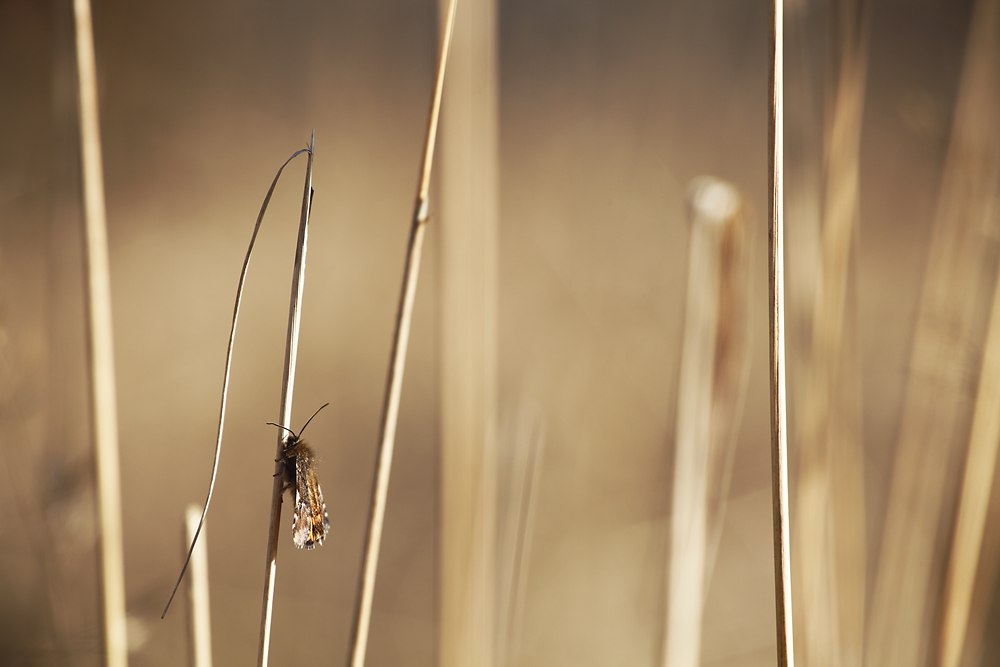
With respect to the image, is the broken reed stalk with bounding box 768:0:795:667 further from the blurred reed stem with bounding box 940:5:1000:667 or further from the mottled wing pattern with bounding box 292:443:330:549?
the blurred reed stem with bounding box 940:5:1000:667

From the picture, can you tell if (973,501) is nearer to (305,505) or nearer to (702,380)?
(702,380)

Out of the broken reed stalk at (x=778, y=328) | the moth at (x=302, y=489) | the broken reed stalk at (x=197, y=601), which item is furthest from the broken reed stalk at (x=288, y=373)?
the broken reed stalk at (x=778, y=328)

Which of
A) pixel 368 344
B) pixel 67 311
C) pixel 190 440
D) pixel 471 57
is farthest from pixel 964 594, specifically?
pixel 67 311

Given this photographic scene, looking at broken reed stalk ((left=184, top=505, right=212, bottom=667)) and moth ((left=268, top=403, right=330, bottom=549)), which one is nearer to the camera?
moth ((left=268, top=403, right=330, bottom=549))

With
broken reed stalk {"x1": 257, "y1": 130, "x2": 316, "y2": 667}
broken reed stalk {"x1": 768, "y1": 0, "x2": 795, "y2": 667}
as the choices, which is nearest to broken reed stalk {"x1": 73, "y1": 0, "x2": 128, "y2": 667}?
broken reed stalk {"x1": 257, "y1": 130, "x2": 316, "y2": 667}

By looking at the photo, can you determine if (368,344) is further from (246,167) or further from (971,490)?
(971,490)

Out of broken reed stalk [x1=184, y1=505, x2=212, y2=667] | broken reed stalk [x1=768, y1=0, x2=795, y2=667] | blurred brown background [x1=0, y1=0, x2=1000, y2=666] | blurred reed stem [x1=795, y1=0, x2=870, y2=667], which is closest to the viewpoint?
broken reed stalk [x1=768, y1=0, x2=795, y2=667]
